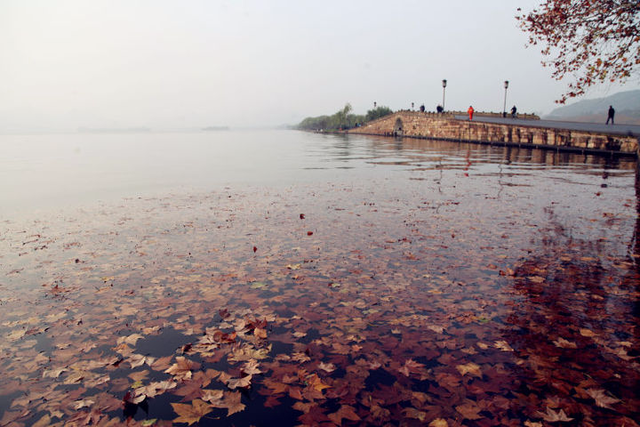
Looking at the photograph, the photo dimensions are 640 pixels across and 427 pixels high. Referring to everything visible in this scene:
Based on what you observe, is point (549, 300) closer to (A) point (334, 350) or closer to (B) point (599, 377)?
(B) point (599, 377)

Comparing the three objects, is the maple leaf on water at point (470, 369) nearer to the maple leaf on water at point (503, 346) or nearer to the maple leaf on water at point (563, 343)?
the maple leaf on water at point (503, 346)

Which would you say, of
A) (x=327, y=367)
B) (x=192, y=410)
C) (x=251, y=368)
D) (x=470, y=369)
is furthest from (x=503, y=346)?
(x=192, y=410)

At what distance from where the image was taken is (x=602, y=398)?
3281 mm

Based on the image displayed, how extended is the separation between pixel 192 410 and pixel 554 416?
122 inches

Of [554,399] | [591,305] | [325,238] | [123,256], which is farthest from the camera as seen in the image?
[325,238]

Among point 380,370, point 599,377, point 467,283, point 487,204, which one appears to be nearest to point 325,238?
point 467,283

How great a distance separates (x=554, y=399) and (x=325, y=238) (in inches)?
214

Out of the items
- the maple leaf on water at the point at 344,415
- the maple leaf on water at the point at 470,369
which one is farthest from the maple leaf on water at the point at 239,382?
the maple leaf on water at the point at 470,369

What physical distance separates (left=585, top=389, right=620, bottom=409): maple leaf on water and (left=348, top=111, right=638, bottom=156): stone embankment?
31.5 meters

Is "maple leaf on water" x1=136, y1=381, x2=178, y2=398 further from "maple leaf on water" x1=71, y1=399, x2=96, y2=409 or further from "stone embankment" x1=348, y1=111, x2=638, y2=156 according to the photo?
"stone embankment" x1=348, y1=111, x2=638, y2=156

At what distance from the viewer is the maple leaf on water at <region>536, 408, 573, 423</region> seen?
10.0 ft

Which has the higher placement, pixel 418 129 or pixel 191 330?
pixel 418 129

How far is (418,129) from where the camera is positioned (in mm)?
78500

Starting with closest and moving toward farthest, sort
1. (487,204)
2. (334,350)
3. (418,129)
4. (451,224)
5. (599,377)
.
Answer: (599,377) → (334,350) → (451,224) → (487,204) → (418,129)
